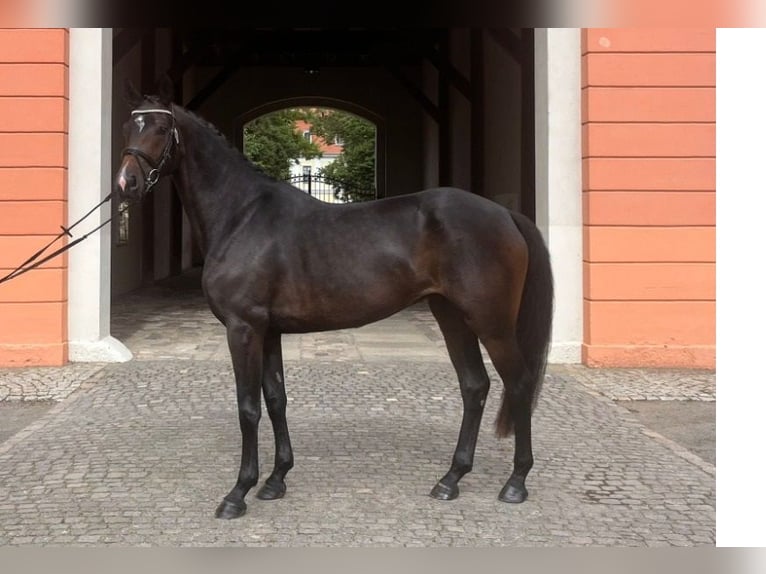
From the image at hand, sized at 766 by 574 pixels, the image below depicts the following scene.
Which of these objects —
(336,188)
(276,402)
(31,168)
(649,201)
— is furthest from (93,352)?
(336,188)

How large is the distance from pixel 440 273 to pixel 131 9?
7.31 feet

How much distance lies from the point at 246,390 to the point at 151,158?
112 cm

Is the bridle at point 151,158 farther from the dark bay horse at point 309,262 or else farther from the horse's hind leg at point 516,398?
the horse's hind leg at point 516,398

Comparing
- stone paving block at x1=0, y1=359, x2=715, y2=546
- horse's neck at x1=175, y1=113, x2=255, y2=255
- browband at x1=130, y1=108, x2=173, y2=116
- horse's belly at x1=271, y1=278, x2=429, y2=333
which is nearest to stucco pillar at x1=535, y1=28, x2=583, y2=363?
stone paving block at x1=0, y1=359, x2=715, y2=546

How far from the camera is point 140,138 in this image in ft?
10.9

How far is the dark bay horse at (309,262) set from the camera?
3395 mm

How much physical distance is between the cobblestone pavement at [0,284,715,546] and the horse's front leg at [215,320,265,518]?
5.3 inches

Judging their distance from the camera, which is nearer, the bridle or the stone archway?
the bridle

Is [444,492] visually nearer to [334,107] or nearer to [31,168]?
[31,168]

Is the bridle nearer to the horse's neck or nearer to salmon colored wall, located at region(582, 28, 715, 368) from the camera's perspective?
the horse's neck

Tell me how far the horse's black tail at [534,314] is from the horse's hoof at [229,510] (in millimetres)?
1291

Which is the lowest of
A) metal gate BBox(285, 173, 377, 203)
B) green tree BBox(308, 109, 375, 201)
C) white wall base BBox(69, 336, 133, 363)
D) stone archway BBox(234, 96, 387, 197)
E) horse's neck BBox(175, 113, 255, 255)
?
white wall base BBox(69, 336, 133, 363)

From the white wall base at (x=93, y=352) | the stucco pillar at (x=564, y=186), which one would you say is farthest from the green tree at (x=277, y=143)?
the stucco pillar at (x=564, y=186)

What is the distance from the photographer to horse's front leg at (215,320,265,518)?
11.1 feet
